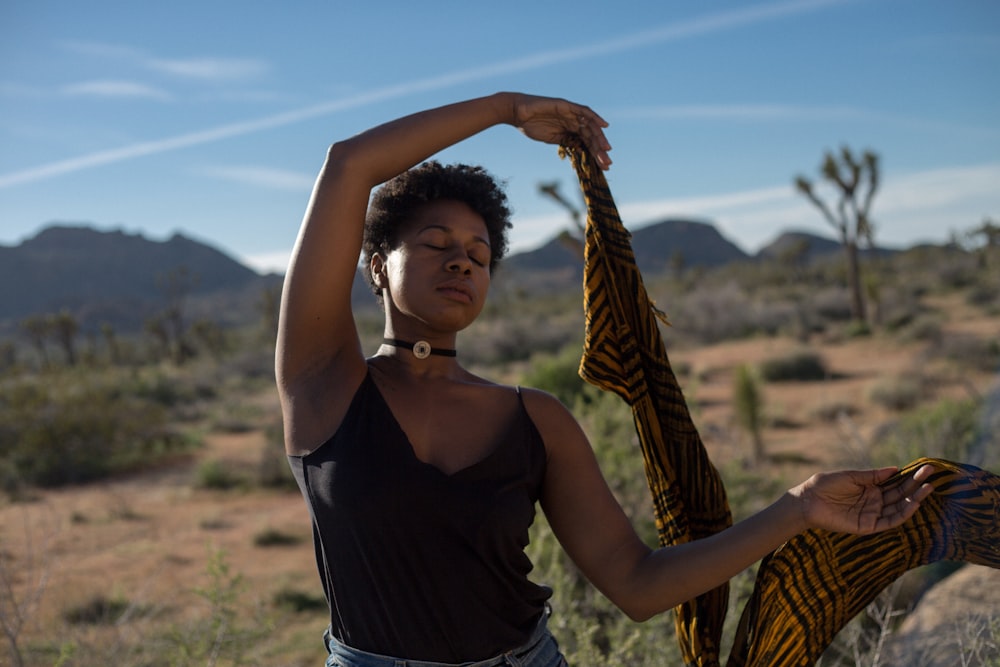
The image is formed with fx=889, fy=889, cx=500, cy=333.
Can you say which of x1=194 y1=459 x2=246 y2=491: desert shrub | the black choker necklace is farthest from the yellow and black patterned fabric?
x1=194 y1=459 x2=246 y2=491: desert shrub

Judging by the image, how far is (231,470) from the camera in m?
14.0

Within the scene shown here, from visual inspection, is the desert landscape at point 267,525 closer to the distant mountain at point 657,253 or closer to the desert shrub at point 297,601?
the desert shrub at point 297,601

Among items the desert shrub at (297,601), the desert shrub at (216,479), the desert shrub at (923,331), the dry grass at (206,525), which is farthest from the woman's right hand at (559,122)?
the desert shrub at (923,331)

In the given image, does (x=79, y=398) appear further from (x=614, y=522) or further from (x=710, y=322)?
(x=710, y=322)

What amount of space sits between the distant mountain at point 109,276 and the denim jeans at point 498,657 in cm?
7328

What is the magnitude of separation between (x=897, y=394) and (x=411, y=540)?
46.1 ft

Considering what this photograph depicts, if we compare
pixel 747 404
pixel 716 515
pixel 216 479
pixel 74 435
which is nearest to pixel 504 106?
pixel 716 515

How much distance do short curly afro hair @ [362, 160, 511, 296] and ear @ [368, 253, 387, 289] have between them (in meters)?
0.02

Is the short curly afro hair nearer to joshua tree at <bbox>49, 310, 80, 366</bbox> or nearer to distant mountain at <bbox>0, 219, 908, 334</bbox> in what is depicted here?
joshua tree at <bbox>49, 310, 80, 366</bbox>

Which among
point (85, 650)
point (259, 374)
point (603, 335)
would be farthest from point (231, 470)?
point (259, 374)

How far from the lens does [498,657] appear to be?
200 cm

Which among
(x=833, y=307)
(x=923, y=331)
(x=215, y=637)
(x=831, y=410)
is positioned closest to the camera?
(x=215, y=637)

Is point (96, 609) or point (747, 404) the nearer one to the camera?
point (96, 609)

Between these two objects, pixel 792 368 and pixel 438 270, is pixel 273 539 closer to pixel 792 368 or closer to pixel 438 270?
pixel 438 270
